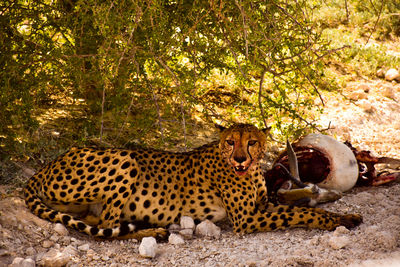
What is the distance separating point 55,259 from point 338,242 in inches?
71.2

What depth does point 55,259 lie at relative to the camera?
326 cm

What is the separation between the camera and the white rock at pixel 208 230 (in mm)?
3914

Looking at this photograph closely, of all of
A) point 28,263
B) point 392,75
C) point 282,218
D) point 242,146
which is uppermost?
point 392,75

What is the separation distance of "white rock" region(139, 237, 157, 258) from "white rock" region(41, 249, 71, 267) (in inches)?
18.6

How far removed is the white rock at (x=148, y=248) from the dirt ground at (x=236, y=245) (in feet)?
0.14

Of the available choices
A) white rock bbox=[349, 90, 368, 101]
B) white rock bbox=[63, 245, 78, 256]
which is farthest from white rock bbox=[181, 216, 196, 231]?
white rock bbox=[349, 90, 368, 101]

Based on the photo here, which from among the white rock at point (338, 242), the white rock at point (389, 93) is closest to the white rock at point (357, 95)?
the white rock at point (389, 93)

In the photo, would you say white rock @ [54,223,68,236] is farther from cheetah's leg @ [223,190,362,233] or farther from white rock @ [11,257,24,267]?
cheetah's leg @ [223,190,362,233]

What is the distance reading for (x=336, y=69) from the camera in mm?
7766

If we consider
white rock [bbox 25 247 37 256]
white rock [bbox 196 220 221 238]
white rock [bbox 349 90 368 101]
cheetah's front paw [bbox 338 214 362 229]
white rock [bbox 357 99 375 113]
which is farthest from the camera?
white rock [bbox 349 90 368 101]

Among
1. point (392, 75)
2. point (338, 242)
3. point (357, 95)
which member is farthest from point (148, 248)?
point (392, 75)

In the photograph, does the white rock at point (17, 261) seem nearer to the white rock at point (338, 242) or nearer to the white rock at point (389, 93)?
the white rock at point (338, 242)

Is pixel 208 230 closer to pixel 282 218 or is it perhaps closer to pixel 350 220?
pixel 282 218

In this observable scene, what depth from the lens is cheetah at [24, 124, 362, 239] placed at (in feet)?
12.6
